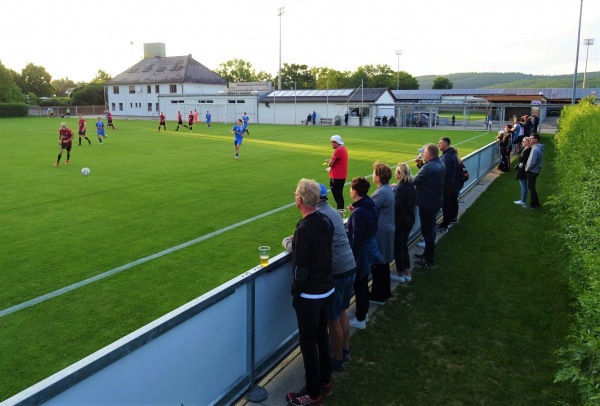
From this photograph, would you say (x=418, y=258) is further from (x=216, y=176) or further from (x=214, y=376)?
(x=216, y=176)

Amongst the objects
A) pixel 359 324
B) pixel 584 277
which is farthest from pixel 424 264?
pixel 584 277

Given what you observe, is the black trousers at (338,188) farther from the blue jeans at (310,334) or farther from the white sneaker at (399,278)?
the blue jeans at (310,334)

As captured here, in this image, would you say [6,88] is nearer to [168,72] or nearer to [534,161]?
[168,72]

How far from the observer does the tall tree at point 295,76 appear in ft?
351

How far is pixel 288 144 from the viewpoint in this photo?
28.6m

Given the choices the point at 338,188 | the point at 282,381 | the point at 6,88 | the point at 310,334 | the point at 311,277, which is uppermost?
the point at 6,88

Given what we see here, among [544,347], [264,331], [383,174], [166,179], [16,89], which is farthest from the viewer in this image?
[16,89]

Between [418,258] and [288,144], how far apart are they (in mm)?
21078

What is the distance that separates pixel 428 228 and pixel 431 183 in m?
0.74

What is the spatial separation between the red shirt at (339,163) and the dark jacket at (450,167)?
2.15m

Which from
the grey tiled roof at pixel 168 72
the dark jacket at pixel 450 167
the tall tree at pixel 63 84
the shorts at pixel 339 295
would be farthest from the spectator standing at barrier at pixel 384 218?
the tall tree at pixel 63 84

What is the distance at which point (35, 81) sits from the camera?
11131cm

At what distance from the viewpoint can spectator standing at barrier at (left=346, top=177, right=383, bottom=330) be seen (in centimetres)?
534

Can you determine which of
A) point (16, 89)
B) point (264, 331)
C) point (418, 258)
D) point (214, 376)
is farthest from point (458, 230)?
point (16, 89)
